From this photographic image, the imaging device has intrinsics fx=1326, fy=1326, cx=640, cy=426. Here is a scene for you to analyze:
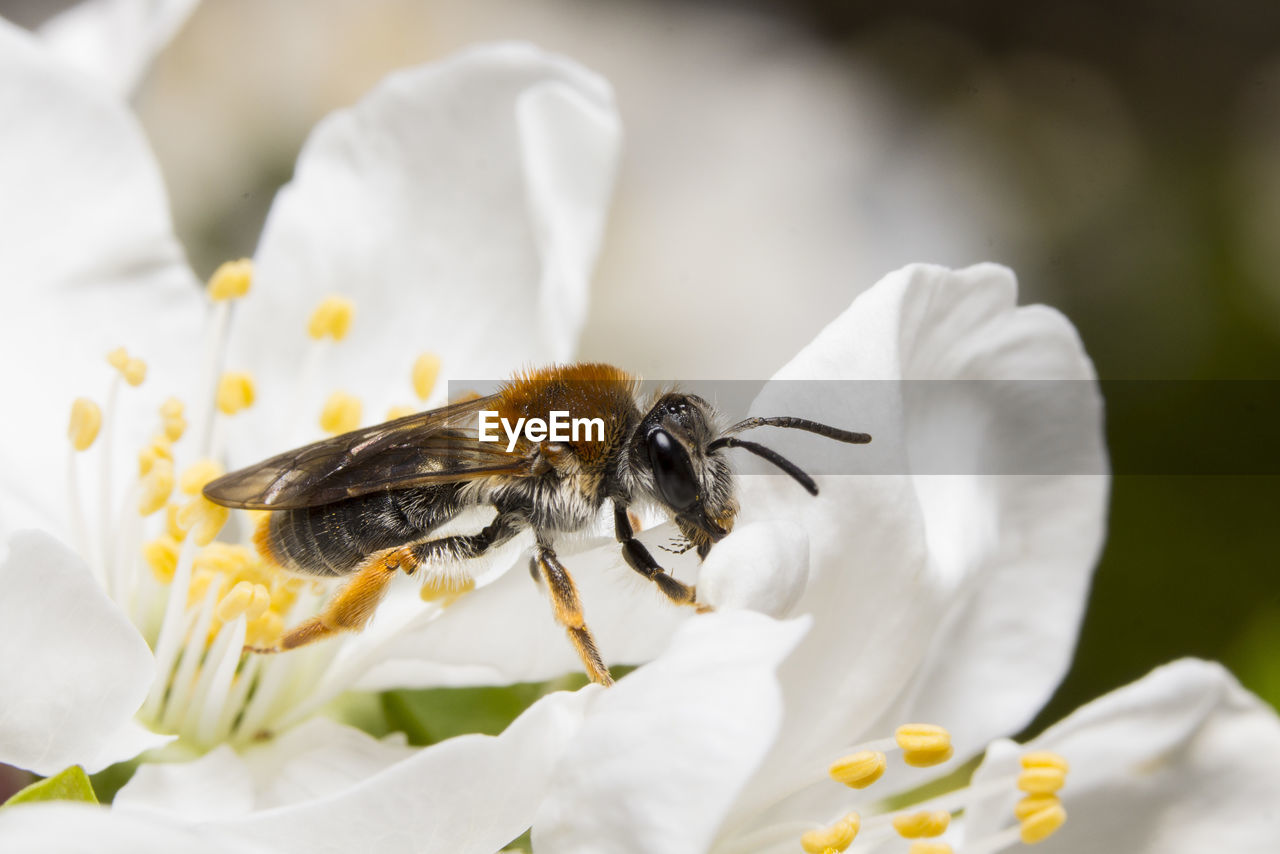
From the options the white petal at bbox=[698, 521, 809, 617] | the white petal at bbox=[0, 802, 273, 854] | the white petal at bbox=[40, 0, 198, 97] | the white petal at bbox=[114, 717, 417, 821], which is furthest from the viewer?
the white petal at bbox=[40, 0, 198, 97]

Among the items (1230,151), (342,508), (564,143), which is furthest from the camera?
(1230,151)

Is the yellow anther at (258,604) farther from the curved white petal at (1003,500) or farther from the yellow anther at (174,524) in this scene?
the curved white petal at (1003,500)

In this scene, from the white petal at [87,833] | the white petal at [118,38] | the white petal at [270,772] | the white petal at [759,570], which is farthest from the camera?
the white petal at [118,38]

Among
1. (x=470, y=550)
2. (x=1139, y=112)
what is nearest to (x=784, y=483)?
(x=470, y=550)

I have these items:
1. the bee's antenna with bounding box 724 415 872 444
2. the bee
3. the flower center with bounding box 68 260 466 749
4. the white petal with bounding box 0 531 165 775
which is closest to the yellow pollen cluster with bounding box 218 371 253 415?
the flower center with bounding box 68 260 466 749

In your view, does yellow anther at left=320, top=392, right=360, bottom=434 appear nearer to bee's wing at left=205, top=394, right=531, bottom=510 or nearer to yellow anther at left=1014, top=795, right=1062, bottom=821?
bee's wing at left=205, top=394, right=531, bottom=510

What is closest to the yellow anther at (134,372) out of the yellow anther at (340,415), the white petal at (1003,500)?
the yellow anther at (340,415)

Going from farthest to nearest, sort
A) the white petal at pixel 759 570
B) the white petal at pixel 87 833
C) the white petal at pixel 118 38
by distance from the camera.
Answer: the white petal at pixel 118 38
the white petal at pixel 759 570
the white petal at pixel 87 833

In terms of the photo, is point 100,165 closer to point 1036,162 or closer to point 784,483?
point 784,483
